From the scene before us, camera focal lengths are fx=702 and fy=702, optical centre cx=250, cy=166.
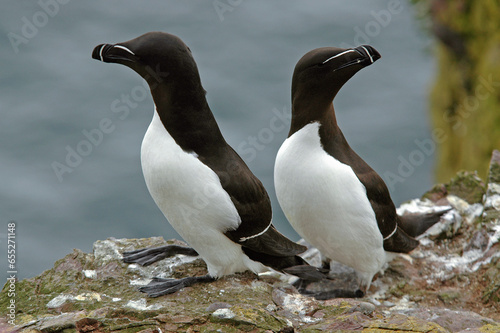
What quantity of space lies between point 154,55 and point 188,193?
37.3 inches

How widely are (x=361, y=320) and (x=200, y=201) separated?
132 centimetres

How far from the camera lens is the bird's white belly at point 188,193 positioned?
4750 millimetres

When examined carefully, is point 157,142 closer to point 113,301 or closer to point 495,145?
point 113,301

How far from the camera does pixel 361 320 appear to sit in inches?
176

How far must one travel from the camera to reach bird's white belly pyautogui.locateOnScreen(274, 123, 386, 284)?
17.8 ft

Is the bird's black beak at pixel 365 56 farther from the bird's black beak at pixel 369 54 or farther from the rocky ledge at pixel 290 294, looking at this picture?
the rocky ledge at pixel 290 294

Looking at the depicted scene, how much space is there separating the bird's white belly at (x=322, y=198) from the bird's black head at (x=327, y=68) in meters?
0.28

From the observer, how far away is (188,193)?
4.75 meters

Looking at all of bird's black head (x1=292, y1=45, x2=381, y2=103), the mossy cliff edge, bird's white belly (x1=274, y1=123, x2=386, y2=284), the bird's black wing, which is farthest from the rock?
the mossy cliff edge

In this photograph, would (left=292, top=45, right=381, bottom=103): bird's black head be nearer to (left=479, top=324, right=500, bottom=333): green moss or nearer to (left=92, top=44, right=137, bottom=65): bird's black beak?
(left=92, top=44, right=137, bottom=65): bird's black beak

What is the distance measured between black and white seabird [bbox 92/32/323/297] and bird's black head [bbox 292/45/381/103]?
81cm

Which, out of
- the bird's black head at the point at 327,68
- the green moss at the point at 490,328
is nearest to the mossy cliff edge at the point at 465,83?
the bird's black head at the point at 327,68

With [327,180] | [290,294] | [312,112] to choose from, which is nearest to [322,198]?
[327,180]

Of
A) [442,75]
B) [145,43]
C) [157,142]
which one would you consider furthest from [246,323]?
[442,75]
